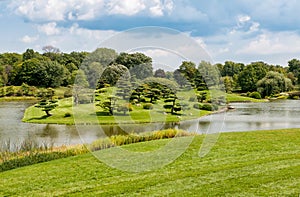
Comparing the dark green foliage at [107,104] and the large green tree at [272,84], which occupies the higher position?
the large green tree at [272,84]

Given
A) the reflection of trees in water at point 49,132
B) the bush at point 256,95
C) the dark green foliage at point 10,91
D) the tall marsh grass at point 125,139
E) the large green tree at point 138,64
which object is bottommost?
the reflection of trees in water at point 49,132

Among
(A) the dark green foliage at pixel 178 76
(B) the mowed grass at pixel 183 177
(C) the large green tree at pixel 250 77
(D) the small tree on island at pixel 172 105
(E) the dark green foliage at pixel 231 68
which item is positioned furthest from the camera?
(E) the dark green foliage at pixel 231 68

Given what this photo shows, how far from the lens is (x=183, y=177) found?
7062 mm

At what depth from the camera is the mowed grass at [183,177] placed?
248 inches

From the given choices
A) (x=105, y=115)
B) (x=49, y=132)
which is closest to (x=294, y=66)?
(x=105, y=115)

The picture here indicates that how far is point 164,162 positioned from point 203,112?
56.5 ft

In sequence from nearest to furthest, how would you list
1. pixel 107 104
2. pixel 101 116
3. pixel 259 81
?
1. pixel 107 104
2. pixel 101 116
3. pixel 259 81

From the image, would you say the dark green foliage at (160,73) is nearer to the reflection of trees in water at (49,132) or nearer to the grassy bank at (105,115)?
the grassy bank at (105,115)

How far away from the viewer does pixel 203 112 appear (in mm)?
25266

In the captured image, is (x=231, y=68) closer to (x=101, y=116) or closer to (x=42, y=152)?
(x=101, y=116)

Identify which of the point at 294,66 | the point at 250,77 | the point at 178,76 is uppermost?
the point at 294,66

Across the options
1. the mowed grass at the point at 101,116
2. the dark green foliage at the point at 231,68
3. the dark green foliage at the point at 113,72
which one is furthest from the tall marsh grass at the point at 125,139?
the dark green foliage at the point at 231,68

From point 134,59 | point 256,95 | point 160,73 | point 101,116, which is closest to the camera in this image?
point 160,73

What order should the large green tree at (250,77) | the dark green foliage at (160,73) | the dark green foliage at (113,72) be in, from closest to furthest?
the dark green foliage at (160,73), the dark green foliage at (113,72), the large green tree at (250,77)
